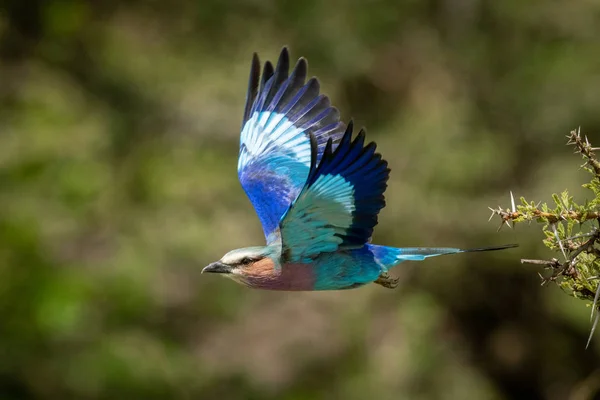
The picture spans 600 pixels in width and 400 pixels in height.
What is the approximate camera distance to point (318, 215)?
258 cm

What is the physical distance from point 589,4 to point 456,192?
2.56 meters

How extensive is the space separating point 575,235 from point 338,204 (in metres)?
0.82

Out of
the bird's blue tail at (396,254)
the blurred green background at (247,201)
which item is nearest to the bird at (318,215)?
the bird's blue tail at (396,254)

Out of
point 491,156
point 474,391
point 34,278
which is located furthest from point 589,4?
point 34,278

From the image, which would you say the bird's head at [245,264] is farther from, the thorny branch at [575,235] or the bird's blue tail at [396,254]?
the thorny branch at [575,235]

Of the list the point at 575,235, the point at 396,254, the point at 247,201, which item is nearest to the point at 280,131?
the point at 396,254

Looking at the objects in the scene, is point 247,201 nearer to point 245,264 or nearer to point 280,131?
point 280,131

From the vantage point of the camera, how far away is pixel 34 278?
6023mm

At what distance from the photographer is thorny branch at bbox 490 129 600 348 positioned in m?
1.96

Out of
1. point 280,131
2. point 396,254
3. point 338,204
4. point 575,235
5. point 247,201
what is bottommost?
point 575,235

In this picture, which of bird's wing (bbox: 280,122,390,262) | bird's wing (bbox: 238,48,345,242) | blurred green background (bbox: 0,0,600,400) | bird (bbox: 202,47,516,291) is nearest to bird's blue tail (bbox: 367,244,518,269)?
bird (bbox: 202,47,516,291)

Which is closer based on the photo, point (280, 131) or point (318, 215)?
point (318, 215)

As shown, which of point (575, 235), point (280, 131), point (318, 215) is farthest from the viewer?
point (280, 131)

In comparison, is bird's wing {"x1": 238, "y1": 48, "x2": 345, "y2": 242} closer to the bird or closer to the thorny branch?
the bird
